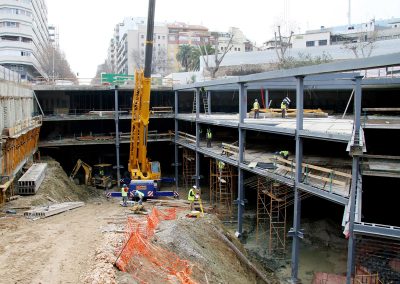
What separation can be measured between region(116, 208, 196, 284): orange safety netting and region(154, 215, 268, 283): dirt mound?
0.53 metres

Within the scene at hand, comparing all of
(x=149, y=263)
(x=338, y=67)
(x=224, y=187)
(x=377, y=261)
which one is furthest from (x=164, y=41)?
(x=149, y=263)

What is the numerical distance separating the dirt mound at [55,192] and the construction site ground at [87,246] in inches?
3.5

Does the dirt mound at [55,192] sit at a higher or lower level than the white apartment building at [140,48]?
lower

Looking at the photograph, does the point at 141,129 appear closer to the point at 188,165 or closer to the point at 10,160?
the point at 188,165

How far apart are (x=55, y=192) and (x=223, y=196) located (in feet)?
39.5

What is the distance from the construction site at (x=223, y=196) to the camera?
43.8 feet

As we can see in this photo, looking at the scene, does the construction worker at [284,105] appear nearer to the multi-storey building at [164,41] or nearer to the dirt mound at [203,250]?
the dirt mound at [203,250]

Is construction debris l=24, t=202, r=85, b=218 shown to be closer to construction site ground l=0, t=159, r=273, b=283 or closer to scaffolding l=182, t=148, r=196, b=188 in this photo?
construction site ground l=0, t=159, r=273, b=283

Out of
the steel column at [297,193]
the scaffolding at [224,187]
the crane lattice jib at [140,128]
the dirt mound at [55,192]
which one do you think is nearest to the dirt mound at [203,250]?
the steel column at [297,193]

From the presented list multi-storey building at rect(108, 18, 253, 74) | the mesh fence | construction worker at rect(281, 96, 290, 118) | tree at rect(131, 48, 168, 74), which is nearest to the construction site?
the mesh fence

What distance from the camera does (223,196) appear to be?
2988 centimetres

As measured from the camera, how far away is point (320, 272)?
57.7ft

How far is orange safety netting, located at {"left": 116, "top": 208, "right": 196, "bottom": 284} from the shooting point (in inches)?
474

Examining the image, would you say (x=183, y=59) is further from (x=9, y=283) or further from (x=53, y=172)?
(x=9, y=283)
